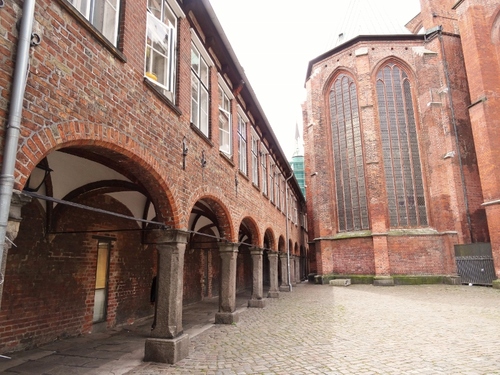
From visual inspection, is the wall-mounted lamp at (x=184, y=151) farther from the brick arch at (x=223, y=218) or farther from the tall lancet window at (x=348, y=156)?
the tall lancet window at (x=348, y=156)

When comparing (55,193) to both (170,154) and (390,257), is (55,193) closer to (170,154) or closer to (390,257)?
(170,154)

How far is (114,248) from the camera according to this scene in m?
8.85

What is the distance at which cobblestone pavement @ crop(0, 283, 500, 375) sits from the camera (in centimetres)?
504

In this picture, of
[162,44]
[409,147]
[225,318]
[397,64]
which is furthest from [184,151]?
[397,64]

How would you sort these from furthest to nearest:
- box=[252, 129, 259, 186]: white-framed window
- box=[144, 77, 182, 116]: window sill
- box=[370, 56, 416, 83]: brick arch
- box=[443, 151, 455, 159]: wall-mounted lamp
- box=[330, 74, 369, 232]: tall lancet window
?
box=[370, 56, 416, 83]: brick arch → box=[330, 74, 369, 232]: tall lancet window → box=[443, 151, 455, 159]: wall-mounted lamp → box=[252, 129, 259, 186]: white-framed window → box=[144, 77, 182, 116]: window sill

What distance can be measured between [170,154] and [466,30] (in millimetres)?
23159

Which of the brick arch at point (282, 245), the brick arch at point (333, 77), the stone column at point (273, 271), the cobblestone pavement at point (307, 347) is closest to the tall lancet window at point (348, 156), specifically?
the brick arch at point (333, 77)

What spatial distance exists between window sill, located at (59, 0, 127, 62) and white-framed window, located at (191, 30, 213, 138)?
2.82 meters

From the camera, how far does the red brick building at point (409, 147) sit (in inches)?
811

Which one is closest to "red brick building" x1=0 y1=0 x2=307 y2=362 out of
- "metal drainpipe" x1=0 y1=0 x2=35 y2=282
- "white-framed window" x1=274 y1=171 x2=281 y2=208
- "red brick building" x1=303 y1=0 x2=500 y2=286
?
"metal drainpipe" x1=0 y1=0 x2=35 y2=282

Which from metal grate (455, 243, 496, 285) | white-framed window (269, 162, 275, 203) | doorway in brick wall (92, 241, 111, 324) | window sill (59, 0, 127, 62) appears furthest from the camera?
metal grate (455, 243, 496, 285)

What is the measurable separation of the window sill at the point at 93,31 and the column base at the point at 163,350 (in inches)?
172

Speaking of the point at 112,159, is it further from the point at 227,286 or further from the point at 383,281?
the point at 383,281

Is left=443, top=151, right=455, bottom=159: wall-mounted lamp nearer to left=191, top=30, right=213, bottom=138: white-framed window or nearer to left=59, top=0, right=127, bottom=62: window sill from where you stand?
left=191, top=30, right=213, bottom=138: white-framed window
